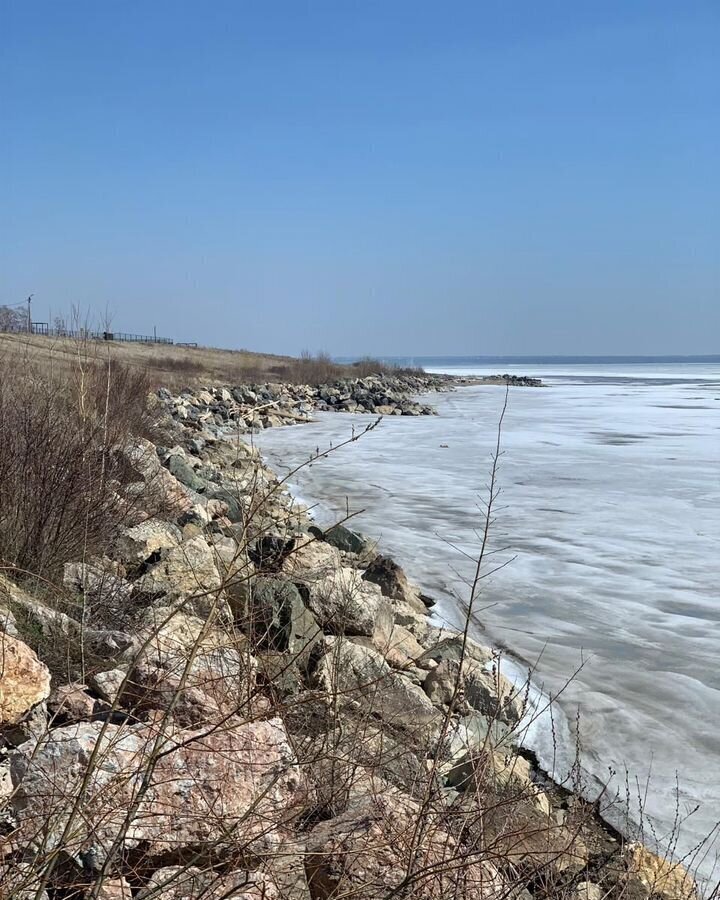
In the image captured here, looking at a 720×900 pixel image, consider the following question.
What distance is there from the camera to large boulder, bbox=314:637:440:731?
128 inches

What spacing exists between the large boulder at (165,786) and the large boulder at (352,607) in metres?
1.94

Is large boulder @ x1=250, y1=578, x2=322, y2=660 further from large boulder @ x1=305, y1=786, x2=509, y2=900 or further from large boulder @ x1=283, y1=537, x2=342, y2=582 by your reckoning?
large boulder @ x1=305, y1=786, x2=509, y2=900

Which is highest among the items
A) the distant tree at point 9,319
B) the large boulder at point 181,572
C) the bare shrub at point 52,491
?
the distant tree at point 9,319

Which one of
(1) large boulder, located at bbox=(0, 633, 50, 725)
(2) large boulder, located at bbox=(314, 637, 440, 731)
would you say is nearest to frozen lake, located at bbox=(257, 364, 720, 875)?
(2) large boulder, located at bbox=(314, 637, 440, 731)

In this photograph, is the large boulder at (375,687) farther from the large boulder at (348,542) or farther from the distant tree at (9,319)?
the distant tree at (9,319)

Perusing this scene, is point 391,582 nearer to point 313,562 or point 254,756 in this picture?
point 313,562

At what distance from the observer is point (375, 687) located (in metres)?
3.37

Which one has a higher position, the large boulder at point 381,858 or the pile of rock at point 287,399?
the pile of rock at point 287,399

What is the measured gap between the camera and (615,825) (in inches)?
138

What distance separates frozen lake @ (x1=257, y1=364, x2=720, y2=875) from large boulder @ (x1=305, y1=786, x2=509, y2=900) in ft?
2.76

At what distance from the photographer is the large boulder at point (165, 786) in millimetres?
1739

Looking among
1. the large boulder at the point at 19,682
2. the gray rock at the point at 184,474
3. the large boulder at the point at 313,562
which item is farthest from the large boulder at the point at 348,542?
the large boulder at the point at 19,682

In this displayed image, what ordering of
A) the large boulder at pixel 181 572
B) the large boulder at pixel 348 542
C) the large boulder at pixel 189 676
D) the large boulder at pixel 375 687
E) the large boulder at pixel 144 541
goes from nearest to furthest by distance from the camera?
the large boulder at pixel 189 676 < the large boulder at pixel 375 687 < the large boulder at pixel 181 572 < the large boulder at pixel 144 541 < the large boulder at pixel 348 542

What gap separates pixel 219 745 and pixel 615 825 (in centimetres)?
226
